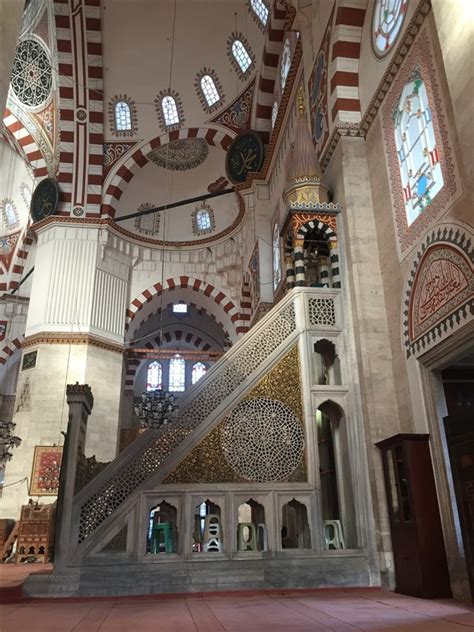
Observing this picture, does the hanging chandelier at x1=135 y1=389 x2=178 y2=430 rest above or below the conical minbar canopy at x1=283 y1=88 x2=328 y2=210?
below

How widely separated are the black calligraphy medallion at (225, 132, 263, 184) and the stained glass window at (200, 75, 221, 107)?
147 centimetres

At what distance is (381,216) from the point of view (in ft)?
19.6

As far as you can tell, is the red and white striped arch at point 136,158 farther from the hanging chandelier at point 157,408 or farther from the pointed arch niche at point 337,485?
the pointed arch niche at point 337,485

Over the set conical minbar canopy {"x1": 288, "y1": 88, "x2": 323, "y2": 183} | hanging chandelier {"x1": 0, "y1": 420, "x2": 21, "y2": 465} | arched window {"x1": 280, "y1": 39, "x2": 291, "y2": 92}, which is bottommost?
hanging chandelier {"x1": 0, "y1": 420, "x2": 21, "y2": 465}

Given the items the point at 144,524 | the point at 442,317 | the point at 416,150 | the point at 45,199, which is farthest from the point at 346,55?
the point at 45,199

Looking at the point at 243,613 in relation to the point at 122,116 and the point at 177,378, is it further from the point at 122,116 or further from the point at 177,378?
the point at 177,378

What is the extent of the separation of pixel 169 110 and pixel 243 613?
37.6ft

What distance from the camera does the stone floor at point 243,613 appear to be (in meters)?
3.11

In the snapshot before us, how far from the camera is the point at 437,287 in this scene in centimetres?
464

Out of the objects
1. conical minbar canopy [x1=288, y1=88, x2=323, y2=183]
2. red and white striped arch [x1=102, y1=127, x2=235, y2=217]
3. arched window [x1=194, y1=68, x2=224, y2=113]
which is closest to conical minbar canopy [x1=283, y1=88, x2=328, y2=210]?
conical minbar canopy [x1=288, y1=88, x2=323, y2=183]

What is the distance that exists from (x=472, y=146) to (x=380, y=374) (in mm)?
2437

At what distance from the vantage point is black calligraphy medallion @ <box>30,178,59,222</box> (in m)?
12.0

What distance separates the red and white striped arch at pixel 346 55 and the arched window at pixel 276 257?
3.15m

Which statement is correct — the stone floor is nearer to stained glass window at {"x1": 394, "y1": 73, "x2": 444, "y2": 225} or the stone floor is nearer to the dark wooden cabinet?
the dark wooden cabinet
